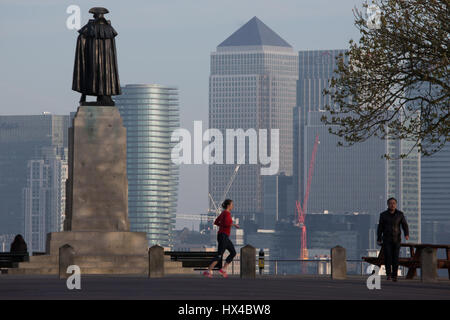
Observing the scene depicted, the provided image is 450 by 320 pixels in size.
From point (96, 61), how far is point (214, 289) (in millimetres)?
18968

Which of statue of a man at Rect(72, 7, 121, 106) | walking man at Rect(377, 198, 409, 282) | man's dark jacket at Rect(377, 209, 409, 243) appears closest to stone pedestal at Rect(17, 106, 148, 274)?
statue of a man at Rect(72, 7, 121, 106)

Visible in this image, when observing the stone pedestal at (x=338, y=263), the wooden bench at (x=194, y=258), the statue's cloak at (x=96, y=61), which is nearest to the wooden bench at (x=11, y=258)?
the wooden bench at (x=194, y=258)

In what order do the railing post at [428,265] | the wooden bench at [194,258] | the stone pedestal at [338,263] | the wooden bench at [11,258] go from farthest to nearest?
the wooden bench at [194,258]
the wooden bench at [11,258]
the stone pedestal at [338,263]
the railing post at [428,265]

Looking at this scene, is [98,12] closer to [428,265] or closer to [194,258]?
[194,258]

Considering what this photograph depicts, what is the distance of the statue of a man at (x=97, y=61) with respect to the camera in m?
51.1

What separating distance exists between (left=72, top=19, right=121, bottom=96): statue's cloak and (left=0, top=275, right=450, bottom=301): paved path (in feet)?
39.8

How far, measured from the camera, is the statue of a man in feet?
168

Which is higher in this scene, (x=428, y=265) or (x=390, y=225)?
(x=390, y=225)

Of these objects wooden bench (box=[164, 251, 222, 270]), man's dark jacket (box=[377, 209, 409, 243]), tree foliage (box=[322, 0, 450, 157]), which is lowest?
wooden bench (box=[164, 251, 222, 270])

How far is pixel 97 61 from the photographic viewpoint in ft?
169

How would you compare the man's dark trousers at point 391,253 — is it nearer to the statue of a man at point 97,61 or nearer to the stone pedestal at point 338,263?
the stone pedestal at point 338,263

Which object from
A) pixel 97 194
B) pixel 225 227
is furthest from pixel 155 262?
pixel 97 194

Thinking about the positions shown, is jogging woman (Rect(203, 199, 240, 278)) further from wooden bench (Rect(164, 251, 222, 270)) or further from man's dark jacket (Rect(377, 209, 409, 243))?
wooden bench (Rect(164, 251, 222, 270))

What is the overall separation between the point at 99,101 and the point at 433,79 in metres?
15.4
